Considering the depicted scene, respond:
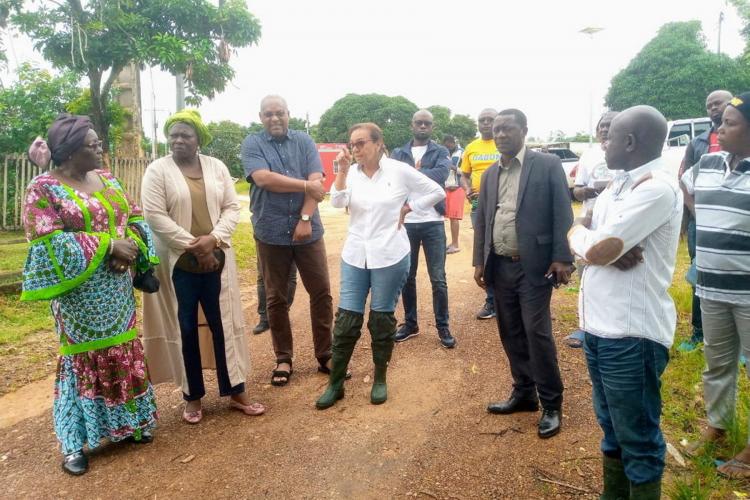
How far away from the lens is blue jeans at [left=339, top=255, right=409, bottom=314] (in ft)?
12.4

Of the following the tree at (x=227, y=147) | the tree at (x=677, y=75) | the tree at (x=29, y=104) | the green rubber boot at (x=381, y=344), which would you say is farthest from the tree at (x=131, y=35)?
the tree at (x=677, y=75)

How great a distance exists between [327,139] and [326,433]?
3252 cm

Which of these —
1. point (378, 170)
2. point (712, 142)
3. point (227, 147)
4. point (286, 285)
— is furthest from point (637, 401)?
point (227, 147)

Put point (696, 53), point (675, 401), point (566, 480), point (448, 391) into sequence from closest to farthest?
point (566, 480)
point (675, 401)
point (448, 391)
point (696, 53)

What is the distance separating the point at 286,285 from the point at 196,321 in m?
0.91

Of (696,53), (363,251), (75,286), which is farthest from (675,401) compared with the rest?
A: (696,53)

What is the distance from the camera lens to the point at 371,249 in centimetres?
375

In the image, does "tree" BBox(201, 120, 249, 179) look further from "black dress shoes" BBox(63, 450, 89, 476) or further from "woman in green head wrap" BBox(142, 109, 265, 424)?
"black dress shoes" BBox(63, 450, 89, 476)

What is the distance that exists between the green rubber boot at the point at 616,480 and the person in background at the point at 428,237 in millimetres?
2476

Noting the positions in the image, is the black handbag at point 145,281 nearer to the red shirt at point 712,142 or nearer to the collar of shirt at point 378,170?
the collar of shirt at point 378,170

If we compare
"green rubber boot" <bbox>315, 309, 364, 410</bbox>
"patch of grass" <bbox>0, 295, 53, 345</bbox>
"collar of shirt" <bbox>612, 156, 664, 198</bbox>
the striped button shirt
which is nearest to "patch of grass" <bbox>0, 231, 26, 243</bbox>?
"patch of grass" <bbox>0, 295, 53, 345</bbox>

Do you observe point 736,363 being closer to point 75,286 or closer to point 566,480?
point 566,480

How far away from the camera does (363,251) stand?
149 inches

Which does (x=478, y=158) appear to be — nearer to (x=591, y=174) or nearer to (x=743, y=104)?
(x=591, y=174)
